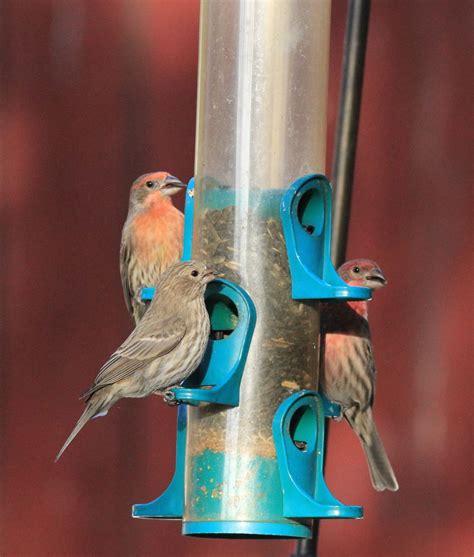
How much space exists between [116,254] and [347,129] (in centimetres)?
371

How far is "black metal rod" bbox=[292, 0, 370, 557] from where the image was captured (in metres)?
7.00

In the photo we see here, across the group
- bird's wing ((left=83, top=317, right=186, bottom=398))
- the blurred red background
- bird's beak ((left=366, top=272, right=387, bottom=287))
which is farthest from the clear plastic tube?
the blurred red background

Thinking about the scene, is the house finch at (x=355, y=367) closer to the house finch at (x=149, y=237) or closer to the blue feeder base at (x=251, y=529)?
the house finch at (x=149, y=237)

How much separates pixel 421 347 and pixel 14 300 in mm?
2522

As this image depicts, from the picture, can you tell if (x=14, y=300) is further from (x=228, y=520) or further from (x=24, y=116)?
(x=228, y=520)

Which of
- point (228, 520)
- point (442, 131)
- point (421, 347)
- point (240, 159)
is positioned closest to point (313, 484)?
point (228, 520)

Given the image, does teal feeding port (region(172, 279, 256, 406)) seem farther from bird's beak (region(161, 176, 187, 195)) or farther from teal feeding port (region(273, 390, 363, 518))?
bird's beak (region(161, 176, 187, 195))

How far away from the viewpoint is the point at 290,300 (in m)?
7.16

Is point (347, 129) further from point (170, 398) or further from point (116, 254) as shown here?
point (116, 254)

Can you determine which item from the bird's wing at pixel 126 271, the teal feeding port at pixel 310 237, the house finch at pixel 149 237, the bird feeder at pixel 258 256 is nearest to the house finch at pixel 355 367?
the bird feeder at pixel 258 256

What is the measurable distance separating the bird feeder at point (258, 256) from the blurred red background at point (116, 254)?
9.37 feet

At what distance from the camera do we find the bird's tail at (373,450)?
833 centimetres

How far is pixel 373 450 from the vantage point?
8391 millimetres

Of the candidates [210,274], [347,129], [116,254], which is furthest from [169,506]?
[116,254]
